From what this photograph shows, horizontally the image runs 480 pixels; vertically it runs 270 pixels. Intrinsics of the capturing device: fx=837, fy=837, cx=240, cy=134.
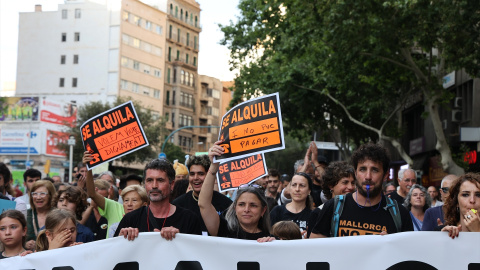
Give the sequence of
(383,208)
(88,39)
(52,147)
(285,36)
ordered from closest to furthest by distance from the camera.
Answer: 1. (383,208)
2. (285,36)
3. (52,147)
4. (88,39)

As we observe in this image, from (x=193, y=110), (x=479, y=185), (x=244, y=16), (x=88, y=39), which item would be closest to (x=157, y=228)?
(x=479, y=185)

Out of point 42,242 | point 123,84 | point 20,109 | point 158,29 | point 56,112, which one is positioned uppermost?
point 158,29

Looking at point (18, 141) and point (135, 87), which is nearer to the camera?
point (18, 141)

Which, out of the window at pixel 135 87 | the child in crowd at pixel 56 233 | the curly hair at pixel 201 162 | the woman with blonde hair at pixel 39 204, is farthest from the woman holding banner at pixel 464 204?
the window at pixel 135 87

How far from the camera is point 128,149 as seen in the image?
8719mm

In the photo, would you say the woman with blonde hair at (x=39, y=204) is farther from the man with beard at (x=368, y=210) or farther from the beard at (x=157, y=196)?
the man with beard at (x=368, y=210)

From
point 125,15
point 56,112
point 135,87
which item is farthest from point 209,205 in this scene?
point 135,87

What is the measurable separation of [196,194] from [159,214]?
1.74 metres

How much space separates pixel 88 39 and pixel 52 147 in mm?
14513

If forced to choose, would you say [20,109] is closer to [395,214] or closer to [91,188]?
[91,188]

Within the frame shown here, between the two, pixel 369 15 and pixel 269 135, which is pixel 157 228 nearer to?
pixel 269 135

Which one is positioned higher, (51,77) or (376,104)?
(51,77)

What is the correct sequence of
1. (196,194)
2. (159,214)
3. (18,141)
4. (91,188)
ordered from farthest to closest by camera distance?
(18,141) < (91,188) < (196,194) < (159,214)

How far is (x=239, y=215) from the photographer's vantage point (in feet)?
22.1
